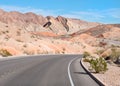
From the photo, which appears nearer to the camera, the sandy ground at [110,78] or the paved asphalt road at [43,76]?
the sandy ground at [110,78]

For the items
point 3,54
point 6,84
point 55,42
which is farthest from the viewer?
point 55,42

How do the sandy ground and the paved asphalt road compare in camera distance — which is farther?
the paved asphalt road

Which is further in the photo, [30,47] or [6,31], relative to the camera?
[6,31]

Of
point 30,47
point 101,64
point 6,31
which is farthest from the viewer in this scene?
point 6,31

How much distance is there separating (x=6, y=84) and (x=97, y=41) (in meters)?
138

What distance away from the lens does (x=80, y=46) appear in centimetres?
12850

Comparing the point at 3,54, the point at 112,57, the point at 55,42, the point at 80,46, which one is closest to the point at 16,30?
the point at 55,42

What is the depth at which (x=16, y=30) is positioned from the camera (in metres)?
108

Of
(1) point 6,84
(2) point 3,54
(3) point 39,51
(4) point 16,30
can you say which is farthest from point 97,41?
(1) point 6,84

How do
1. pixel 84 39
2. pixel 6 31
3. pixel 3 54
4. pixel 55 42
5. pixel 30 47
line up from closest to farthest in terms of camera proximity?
pixel 3 54, pixel 30 47, pixel 6 31, pixel 55 42, pixel 84 39

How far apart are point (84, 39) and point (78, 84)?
147 m

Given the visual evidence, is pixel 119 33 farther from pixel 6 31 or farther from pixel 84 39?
pixel 6 31

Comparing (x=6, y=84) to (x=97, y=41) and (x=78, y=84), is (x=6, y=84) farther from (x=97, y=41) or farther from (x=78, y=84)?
(x=97, y=41)

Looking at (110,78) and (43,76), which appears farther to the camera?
(43,76)
